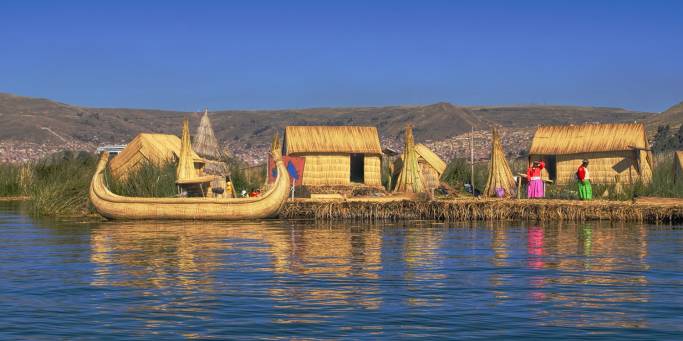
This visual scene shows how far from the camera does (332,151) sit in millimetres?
34531

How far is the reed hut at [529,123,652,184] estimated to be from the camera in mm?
34156

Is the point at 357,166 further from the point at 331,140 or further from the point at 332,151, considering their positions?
the point at 332,151

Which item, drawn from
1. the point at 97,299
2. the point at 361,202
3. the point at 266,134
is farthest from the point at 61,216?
the point at 266,134

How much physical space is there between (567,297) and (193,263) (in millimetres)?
6407

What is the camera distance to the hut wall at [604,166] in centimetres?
3425

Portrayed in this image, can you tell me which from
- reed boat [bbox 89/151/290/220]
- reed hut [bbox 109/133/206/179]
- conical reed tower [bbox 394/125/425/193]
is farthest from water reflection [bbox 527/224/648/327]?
reed hut [bbox 109/133/206/179]

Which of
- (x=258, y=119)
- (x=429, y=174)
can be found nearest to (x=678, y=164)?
(x=429, y=174)

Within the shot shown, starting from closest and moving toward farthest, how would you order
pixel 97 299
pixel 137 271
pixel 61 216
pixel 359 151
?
1. pixel 97 299
2. pixel 137 271
3. pixel 61 216
4. pixel 359 151

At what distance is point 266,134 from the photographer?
10069 centimetres

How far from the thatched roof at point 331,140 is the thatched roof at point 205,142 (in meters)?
3.39

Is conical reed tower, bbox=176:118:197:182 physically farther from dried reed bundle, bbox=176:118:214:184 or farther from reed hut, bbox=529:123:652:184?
reed hut, bbox=529:123:652:184

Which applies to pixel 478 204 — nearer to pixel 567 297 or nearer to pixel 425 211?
pixel 425 211

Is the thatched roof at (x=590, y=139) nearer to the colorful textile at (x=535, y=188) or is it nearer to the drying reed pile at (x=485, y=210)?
the colorful textile at (x=535, y=188)

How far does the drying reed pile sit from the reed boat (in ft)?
4.11
